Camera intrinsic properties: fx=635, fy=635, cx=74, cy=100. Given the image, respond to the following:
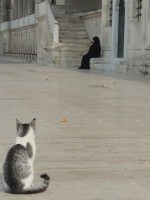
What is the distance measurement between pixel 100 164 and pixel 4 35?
5754 cm

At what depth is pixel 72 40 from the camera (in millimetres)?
35875

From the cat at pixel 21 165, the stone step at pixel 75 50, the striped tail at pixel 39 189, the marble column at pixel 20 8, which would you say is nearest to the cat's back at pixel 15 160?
the cat at pixel 21 165

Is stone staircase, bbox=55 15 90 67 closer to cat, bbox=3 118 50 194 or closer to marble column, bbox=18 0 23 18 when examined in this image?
marble column, bbox=18 0 23 18

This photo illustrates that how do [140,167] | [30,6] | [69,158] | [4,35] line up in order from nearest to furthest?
1. [140,167]
2. [69,158]
3. [30,6]
4. [4,35]

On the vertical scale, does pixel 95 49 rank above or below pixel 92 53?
above

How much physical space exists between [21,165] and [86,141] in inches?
117

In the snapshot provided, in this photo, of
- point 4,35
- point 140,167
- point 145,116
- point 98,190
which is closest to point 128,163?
point 140,167

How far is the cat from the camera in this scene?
4375 mm

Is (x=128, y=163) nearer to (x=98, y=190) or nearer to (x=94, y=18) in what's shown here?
(x=98, y=190)

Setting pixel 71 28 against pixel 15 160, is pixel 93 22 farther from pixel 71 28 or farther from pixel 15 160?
pixel 15 160

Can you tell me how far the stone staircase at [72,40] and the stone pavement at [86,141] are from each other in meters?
20.8

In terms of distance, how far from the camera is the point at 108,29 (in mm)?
30203

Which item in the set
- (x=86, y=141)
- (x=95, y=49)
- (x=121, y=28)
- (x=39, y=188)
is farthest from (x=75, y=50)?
(x=39, y=188)

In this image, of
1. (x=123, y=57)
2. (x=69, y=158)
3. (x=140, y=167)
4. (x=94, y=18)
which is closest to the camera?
(x=140, y=167)
